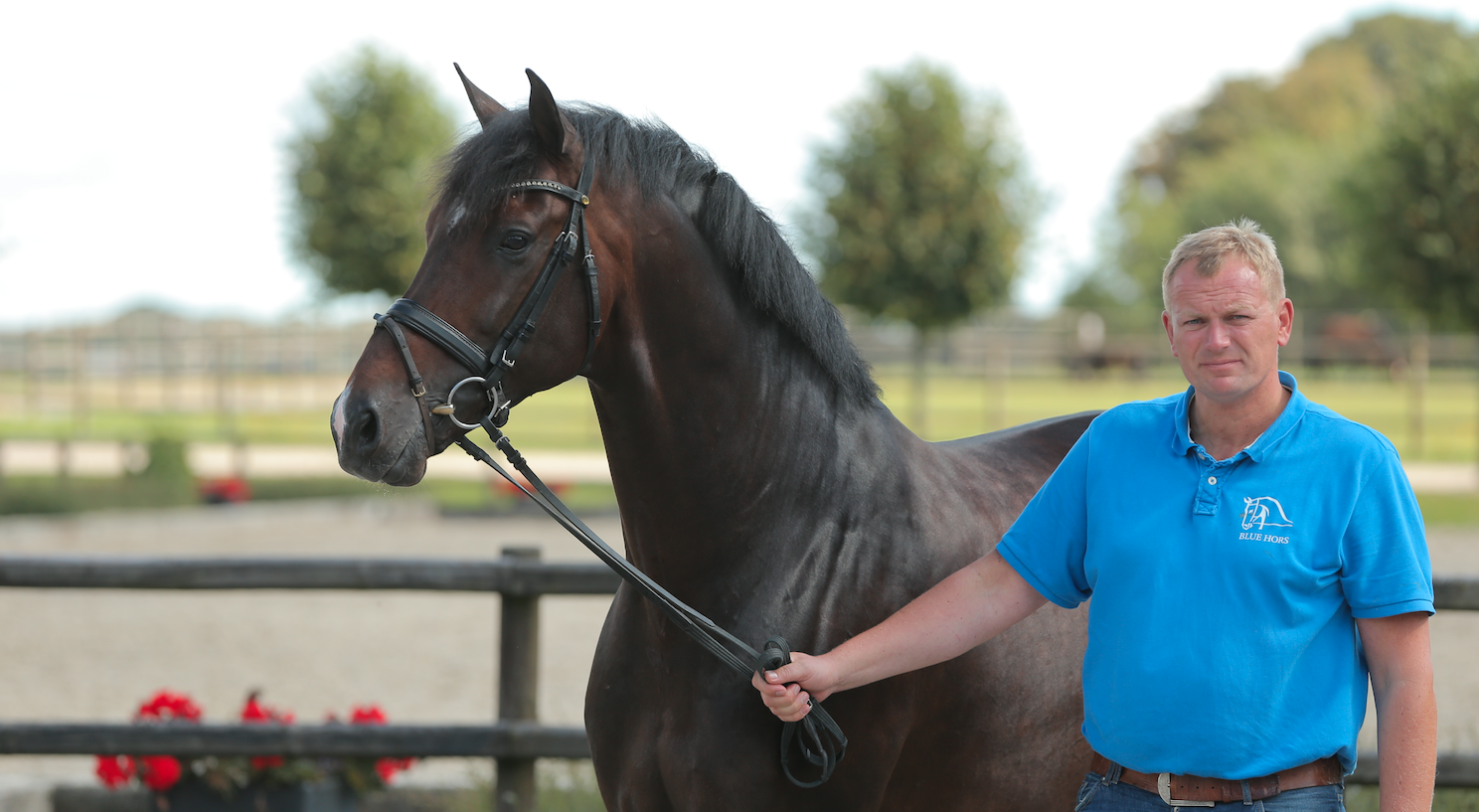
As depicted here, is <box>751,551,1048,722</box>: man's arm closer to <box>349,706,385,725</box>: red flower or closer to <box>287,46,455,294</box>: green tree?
<box>349,706,385,725</box>: red flower

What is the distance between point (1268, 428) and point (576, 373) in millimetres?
1141

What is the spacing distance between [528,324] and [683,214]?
1.28 feet

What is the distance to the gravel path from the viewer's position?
5.89m

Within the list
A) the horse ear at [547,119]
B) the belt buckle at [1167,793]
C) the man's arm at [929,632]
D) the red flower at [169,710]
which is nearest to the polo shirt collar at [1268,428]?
the man's arm at [929,632]

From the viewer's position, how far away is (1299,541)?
65.6 inches

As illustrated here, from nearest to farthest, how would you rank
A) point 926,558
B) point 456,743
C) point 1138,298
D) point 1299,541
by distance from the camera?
1. point 1299,541
2. point 926,558
3. point 456,743
4. point 1138,298

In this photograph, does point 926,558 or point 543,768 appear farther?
point 543,768

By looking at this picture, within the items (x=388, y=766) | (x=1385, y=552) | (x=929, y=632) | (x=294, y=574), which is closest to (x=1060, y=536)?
(x=929, y=632)

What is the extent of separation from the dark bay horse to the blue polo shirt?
0.56 metres

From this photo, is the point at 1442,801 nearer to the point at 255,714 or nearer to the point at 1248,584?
the point at 1248,584

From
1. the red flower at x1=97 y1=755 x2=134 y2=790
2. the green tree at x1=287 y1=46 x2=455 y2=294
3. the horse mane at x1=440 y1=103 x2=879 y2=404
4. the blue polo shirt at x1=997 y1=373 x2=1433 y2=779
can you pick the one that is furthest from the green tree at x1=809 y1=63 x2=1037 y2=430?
the blue polo shirt at x1=997 y1=373 x2=1433 y2=779

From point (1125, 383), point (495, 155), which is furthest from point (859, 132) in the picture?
point (1125, 383)

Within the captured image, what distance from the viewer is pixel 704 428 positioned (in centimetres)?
219

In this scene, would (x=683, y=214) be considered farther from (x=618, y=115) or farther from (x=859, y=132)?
(x=859, y=132)
